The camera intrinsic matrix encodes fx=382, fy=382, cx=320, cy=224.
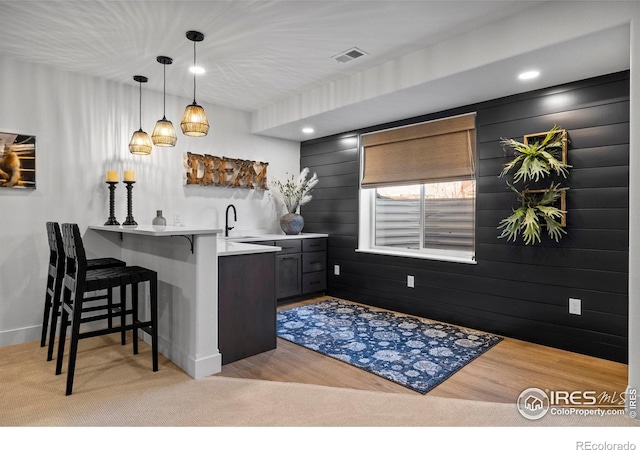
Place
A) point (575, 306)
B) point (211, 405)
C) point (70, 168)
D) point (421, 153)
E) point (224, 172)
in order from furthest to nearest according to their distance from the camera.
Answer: point (224, 172), point (421, 153), point (70, 168), point (575, 306), point (211, 405)

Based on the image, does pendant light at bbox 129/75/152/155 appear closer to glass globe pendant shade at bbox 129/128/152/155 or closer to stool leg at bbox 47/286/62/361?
glass globe pendant shade at bbox 129/128/152/155

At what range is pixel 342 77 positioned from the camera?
377 cm

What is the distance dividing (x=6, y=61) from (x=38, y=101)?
0.36 m

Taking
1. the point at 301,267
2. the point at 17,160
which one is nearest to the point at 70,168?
the point at 17,160

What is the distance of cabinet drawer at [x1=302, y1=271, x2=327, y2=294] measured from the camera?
4.84 m

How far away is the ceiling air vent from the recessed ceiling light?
1252mm

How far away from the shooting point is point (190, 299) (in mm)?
2623

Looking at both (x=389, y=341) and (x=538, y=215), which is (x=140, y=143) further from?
(x=538, y=215)

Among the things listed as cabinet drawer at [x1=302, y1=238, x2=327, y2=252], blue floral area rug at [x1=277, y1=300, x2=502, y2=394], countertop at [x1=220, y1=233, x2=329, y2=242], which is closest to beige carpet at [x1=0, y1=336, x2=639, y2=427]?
blue floral area rug at [x1=277, y1=300, x2=502, y2=394]

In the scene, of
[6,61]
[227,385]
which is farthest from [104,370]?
[6,61]

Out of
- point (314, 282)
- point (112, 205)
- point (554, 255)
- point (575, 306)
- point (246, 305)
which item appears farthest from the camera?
point (314, 282)

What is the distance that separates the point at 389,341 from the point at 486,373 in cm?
84

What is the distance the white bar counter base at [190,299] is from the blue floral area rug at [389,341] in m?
0.93

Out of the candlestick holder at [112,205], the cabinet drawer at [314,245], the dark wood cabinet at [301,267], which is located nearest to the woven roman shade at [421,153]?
the cabinet drawer at [314,245]
